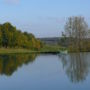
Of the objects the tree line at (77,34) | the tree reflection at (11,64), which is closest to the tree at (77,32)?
the tree line at (77,34)

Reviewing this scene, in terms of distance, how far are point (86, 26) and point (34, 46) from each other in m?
13.3

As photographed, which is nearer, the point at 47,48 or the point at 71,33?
the point at 71,33

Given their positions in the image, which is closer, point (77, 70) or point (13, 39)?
point (77, 70)

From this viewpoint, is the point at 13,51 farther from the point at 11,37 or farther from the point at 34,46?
the point at 34,46

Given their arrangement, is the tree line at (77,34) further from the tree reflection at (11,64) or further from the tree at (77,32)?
the tree reflection at (11,64)

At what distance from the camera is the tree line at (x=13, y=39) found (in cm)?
6694

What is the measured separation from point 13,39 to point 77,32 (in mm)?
13596

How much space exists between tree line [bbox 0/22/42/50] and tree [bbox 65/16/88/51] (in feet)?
30.9

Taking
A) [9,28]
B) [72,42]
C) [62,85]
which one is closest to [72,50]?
[72,42]

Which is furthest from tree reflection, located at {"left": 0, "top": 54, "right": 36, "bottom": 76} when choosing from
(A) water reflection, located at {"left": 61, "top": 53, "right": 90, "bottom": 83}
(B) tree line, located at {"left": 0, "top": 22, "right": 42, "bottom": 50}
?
(B) tree line, located at {"left": 0, "top": 22, "right": 42, "bottom": 50}

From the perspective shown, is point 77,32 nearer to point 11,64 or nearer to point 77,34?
point 77,34

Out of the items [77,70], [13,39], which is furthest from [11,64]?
[13,39]

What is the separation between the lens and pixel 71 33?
66.4 metres

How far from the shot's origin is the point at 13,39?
67.0 meters
